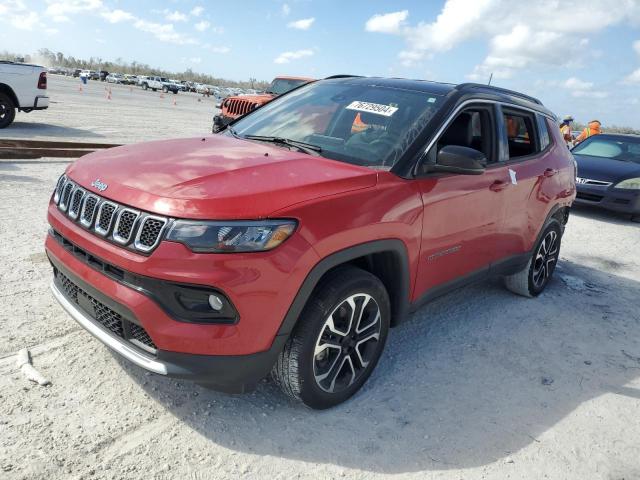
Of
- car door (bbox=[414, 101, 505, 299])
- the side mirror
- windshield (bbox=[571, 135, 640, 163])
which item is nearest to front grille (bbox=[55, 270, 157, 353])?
car door (bbox=[414, 101, 505, 299])

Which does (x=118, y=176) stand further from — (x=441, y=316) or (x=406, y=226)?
(x=441, y=316)

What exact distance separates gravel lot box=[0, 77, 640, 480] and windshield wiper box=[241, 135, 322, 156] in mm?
1471

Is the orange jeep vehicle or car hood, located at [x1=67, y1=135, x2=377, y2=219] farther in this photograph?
the orange jeep vehicle

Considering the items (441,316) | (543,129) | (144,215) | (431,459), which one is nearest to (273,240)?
(144,215)

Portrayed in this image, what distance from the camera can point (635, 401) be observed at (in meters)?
3.53

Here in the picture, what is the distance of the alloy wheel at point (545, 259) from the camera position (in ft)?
16.7

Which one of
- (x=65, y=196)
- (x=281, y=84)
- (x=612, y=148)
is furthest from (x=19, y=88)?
(x=612, y=148)

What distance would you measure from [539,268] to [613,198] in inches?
208

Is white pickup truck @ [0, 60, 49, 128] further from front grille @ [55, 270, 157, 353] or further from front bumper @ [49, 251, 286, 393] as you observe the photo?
front bumper @ [49, 251, 286, 393]

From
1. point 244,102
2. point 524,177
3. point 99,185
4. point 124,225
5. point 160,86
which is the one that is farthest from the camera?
point 160,86

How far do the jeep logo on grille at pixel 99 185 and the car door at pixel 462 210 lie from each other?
1747 mm

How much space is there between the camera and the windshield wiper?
3351mm

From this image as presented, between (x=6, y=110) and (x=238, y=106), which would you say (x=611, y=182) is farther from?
(x=6, y=110)

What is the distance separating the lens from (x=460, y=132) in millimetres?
3820
